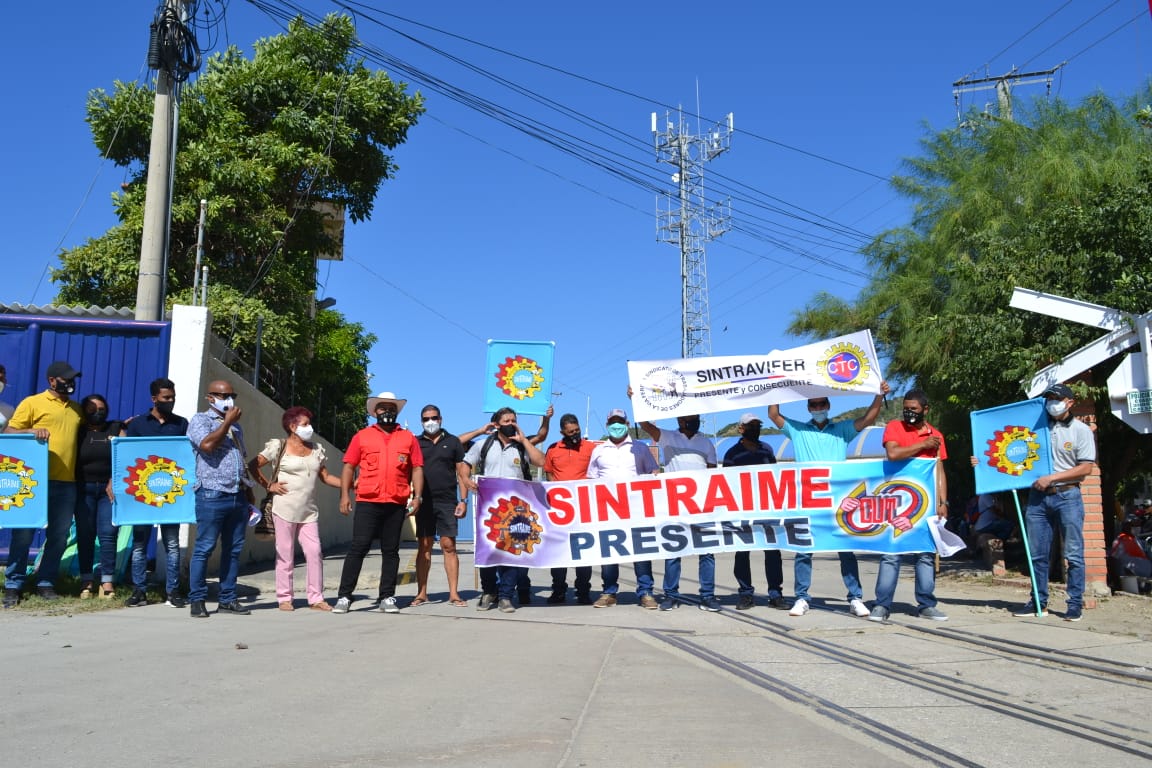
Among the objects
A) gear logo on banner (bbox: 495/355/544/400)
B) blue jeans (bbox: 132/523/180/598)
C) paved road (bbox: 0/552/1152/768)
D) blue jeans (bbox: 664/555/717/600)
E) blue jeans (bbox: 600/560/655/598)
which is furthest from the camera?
gear logo on banner (bbox: 495/355/544/400)

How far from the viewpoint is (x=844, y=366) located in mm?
Answer: 9797

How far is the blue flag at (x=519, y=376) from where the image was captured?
1004 centimetres

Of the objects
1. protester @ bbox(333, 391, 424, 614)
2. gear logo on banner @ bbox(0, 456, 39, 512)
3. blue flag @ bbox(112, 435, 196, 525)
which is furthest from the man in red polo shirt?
gear logo on banner @ bbox(0, 456, 39, 512)

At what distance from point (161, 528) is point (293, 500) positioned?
119cm

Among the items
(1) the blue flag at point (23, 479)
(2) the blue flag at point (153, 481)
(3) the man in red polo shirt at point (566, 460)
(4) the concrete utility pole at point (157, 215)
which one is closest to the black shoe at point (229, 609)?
(2) the blue flag at point (153, 481)

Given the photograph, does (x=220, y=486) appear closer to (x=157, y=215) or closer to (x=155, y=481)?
(x=155, y=481)

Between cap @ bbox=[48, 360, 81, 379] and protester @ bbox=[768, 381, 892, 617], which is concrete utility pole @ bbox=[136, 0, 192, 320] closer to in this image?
cap @ bbox=[48, 360, 81, 379]

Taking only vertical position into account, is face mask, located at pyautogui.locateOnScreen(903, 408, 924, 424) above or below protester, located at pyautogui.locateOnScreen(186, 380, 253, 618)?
above

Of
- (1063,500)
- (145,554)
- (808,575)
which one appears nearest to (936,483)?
(1063,500)

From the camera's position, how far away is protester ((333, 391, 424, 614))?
8.95 m

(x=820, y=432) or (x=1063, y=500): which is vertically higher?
(x=820, y=432)

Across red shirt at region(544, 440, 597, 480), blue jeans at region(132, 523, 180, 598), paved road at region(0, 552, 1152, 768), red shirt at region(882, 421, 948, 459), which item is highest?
red shirt at region(882, 421, 948, 459)

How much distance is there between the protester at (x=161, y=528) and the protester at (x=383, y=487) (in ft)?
4.93

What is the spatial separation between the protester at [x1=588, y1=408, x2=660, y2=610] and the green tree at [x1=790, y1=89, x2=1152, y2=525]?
16.7 feet
